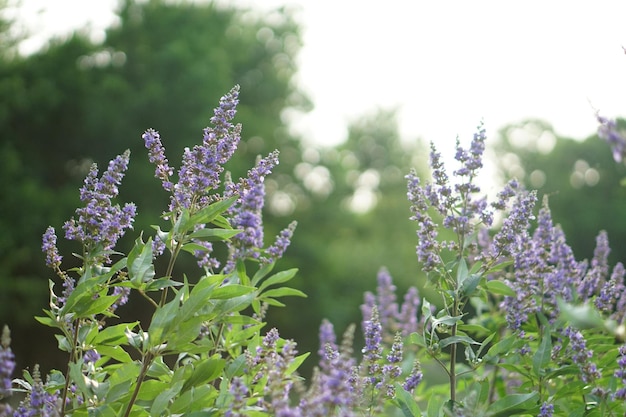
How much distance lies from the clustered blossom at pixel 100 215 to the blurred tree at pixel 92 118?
18.2m

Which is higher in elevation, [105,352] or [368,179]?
[368,179]

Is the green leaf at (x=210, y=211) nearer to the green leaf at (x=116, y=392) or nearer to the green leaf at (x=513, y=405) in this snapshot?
the green leaf at (x=116, y=392)

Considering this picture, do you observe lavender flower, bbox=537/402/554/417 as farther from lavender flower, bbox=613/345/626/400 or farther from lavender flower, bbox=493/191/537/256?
lavender flower, bbox=493/191/537/256

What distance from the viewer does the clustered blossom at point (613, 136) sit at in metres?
2.10

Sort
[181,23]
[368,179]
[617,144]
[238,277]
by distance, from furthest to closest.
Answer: [368,179]
[181,23]
[238,277]
[617,144]

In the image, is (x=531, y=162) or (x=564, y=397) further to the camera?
(x=531, y=162)

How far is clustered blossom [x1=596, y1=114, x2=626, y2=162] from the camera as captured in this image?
2.10 metres

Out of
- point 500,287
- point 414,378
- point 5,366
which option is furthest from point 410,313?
point 5,366

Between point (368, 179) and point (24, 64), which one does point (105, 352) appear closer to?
point (24, 64)

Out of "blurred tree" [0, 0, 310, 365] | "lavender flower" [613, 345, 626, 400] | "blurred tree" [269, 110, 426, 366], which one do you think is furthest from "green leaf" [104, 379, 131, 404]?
"blurred tree" [269, 110, 426, 366]

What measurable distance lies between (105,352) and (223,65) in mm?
24830

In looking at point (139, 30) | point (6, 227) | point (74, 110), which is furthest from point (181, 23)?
point (6, 227)

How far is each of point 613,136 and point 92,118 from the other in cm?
2337

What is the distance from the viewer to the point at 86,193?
306 centimetres
